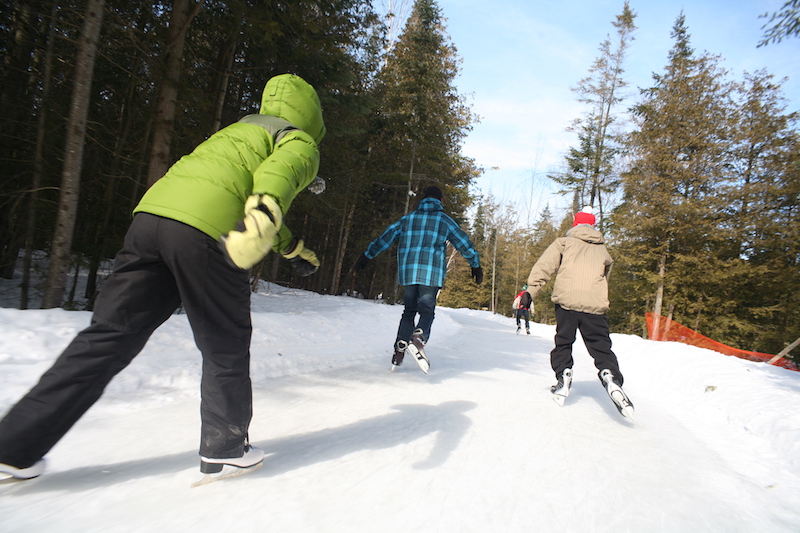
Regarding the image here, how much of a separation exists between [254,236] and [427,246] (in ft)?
11.3

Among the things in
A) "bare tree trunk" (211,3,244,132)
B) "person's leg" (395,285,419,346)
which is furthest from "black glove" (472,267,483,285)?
"bare tree trunk" (211,3,244,132)

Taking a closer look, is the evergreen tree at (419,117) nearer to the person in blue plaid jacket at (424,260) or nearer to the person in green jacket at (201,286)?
the person in blue plaid jacket at (424,260)

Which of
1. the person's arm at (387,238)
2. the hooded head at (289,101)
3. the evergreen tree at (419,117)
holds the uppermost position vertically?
the evergreen tree at (419,117)

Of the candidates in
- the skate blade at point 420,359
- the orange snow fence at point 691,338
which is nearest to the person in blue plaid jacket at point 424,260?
the skate blade at point 420,359

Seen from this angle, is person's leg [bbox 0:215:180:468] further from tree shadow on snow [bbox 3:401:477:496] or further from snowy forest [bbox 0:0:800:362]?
snowy forest [bbox 0:0:800:362]

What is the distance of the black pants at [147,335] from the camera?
Answer: 5.41 ft

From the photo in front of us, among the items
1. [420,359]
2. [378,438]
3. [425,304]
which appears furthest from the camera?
[425,304]

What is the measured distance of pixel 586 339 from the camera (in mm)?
4039

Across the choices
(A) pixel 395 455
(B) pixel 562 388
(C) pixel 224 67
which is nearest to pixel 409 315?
(B) pixel 562 388

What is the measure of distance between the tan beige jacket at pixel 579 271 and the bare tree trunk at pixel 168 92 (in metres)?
4.80

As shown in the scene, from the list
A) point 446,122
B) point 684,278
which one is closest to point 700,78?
point 684,278

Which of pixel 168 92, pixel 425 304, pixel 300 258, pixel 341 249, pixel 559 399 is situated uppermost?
pixel 168 92

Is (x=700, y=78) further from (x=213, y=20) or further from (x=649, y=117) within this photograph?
(x=213, y=20)

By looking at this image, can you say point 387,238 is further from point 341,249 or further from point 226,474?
point 341,249
